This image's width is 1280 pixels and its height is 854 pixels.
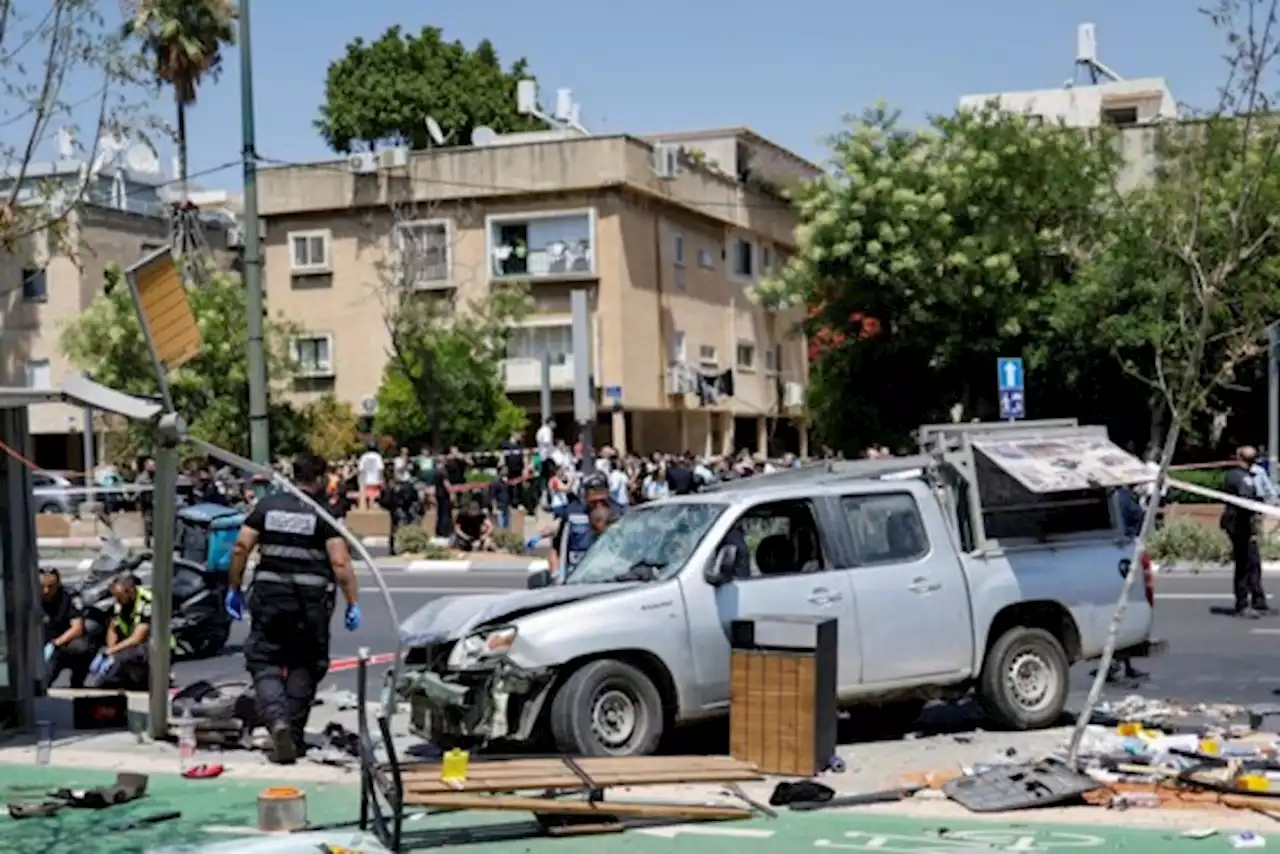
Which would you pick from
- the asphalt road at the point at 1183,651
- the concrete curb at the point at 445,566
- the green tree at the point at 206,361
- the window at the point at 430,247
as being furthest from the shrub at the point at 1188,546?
the green tree at the point at 206,361

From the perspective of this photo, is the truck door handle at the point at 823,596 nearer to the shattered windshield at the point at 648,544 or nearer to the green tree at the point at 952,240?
the shattered windshield at the point at 648,544

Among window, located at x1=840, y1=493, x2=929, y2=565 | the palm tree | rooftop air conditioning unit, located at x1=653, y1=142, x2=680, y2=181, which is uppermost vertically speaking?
the palm tree

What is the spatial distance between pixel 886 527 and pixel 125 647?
6740 millimetres

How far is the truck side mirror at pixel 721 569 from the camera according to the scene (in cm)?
1002

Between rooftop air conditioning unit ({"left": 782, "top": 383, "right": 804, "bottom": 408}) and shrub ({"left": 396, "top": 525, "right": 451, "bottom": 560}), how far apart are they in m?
27.0

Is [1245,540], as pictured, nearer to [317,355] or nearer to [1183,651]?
[1183,651]

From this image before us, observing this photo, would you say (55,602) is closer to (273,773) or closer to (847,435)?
(273,773)

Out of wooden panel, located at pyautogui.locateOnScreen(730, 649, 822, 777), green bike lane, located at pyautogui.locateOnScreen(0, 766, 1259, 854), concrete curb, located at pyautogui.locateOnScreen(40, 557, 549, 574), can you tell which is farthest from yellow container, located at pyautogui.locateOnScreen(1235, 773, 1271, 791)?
concrete curb, located at pyautogui.locateOnScreen(40, 557, 549, 574)

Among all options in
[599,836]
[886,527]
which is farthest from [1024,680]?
[599,836]

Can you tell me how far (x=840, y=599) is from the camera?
1032 cm

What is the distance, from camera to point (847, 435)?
123 feet

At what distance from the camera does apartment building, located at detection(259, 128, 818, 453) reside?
140 feet

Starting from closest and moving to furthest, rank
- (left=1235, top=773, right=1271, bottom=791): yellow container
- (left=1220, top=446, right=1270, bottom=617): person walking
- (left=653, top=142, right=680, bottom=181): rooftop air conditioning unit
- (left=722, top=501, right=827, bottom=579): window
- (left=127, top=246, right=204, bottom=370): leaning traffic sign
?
(left=1235, top=773, right=1271, bottom=791): yellow container → (left=127, top=246, right=204, bottom=370): leaning traffic sign → (left=722, top=501, right=827, bottom=579): window → (left=1220, top=446, right=1270, bottom=617): person walking → (left=653, top=142, right=680, bottom=181): rooftop air conditioning unit

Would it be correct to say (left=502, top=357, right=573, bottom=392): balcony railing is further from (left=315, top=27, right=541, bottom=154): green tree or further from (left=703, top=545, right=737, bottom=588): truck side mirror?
(left=703, top=545, right=737, bottom=588): truck side mirror
